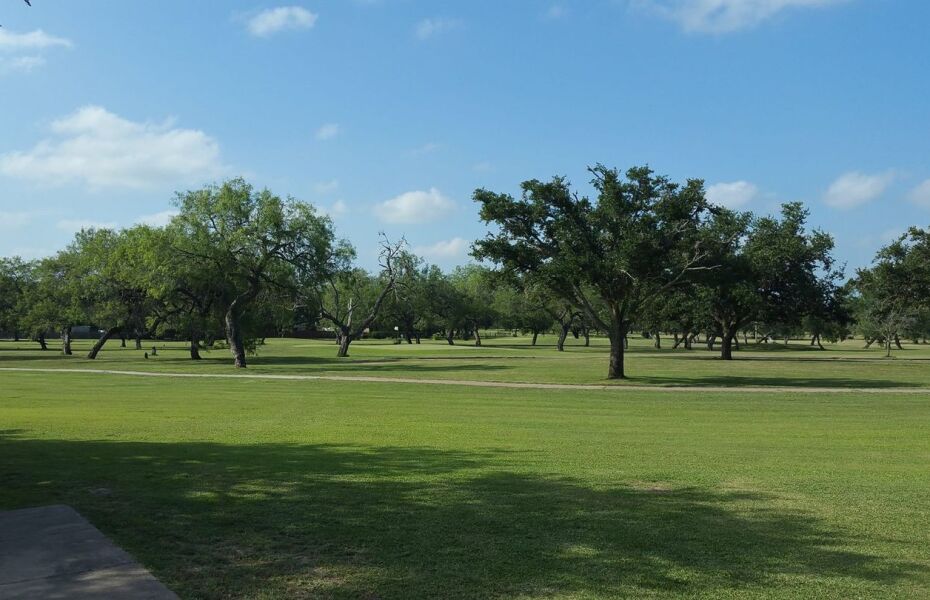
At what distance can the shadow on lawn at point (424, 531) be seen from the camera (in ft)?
16.9

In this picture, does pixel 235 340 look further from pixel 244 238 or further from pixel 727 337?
pixel 727 337

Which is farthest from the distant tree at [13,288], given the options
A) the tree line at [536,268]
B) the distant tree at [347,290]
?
the distant tree at [347,290]

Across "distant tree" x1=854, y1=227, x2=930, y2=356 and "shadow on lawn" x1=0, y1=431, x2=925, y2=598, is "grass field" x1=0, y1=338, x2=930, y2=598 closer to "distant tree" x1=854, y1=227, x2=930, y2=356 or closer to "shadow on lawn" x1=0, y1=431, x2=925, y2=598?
"shadow on lawn" x1=0, y1=431, x2=925, y2=598

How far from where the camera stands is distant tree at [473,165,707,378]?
114ft

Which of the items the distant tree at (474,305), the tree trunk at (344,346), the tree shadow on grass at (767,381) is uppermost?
the distant tree at (474,305)

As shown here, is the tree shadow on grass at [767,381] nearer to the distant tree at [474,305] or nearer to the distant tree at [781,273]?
the distant tree at [781,273]

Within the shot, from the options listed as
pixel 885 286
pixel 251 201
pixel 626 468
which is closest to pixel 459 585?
pixel 626 468

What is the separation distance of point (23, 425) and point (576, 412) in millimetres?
12972

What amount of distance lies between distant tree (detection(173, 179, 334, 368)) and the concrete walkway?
41.0 metres

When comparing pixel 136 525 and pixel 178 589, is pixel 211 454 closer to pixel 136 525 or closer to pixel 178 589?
pixel 136 525

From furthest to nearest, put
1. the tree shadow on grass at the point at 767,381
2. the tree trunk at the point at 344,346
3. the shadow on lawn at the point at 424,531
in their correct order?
the tree trunk at the point at 344,346 < the tree shadow on grass at the point at 767,381 < the shadow on lawn at the point at 424,531

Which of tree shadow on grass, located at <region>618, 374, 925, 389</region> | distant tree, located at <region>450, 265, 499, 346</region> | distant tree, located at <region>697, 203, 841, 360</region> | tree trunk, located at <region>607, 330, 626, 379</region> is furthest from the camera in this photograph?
distant tree, located at <region>450, 265, 499, 346</region>

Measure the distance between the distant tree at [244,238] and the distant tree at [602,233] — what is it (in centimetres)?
1557

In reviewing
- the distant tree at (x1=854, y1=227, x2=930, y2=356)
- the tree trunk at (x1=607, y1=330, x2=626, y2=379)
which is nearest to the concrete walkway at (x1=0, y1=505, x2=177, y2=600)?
the tree trunk at (x1=607, y1=330, x2=626, y2=379)
